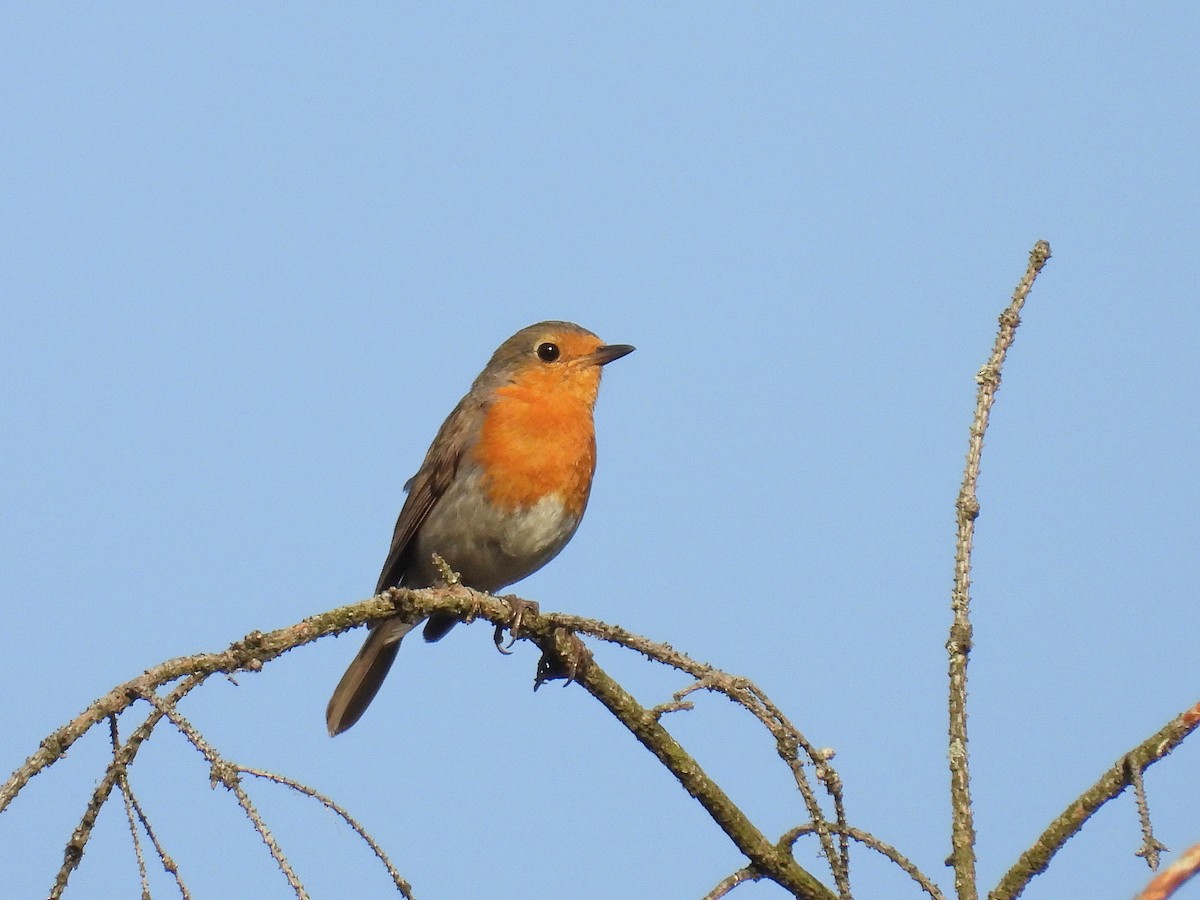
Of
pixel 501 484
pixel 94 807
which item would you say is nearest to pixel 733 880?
pixel 94 807

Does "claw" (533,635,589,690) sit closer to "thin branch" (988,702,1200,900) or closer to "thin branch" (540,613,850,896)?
"thin branch" (540,613,850,896)

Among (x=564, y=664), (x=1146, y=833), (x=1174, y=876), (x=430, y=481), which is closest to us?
(x=1174, y=876)

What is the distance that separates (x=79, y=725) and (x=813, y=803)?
5.37ft

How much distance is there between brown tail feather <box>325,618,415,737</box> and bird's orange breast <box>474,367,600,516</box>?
1.02m

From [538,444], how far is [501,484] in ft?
1.01

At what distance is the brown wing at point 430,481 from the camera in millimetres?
8008

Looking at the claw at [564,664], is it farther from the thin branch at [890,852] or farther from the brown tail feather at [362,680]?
the brown tail feather at [362,680]

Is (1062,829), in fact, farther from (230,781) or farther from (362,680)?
(362,680)

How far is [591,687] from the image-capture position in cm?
429

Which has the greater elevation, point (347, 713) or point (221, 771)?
point (347, 713)

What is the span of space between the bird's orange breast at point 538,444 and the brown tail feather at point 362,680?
1.02m

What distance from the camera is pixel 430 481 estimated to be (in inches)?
320

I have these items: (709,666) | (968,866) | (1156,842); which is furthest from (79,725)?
(1156,842)

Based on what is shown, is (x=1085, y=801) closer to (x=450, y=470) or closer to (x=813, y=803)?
(x=813, y=803)
